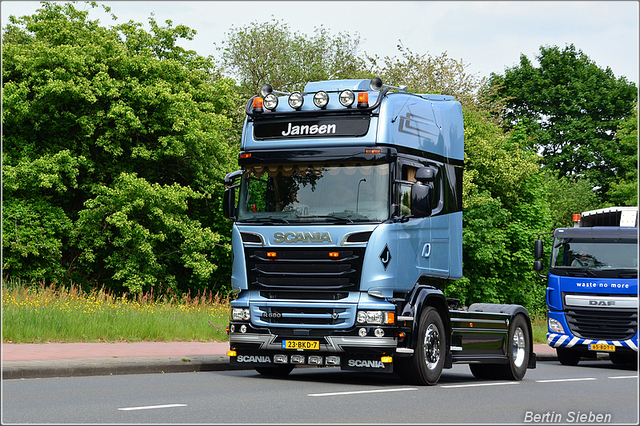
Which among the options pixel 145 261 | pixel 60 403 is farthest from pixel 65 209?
pixel 60 403

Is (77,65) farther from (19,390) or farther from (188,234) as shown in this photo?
(19,390)

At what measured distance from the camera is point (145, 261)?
31922 mm

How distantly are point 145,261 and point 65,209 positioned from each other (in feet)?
13.4

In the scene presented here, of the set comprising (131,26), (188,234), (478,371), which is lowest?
(478,371)

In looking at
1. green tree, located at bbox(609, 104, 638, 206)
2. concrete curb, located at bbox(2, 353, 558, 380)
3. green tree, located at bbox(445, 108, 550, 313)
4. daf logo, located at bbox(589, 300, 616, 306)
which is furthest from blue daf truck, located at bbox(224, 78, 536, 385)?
green tree, located at bbox(609, 104, 638, 206)

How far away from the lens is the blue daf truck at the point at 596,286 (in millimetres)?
18875

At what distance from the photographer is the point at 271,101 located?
12695mm

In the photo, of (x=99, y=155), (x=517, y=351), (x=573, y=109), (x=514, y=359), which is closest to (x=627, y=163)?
(x=573, y=109)

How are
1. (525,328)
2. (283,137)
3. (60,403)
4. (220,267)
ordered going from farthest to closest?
(220,267) → (525,328) → (283,137) → (60,403)

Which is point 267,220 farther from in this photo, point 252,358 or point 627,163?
point 627,163

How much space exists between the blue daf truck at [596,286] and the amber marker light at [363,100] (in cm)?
839

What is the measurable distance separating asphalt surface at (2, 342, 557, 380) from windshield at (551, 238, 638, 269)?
26.6 feet

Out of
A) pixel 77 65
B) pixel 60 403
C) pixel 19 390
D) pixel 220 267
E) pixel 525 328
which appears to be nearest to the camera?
pixel 60 403

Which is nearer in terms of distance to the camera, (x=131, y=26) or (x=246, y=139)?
(x=246, y=139)
